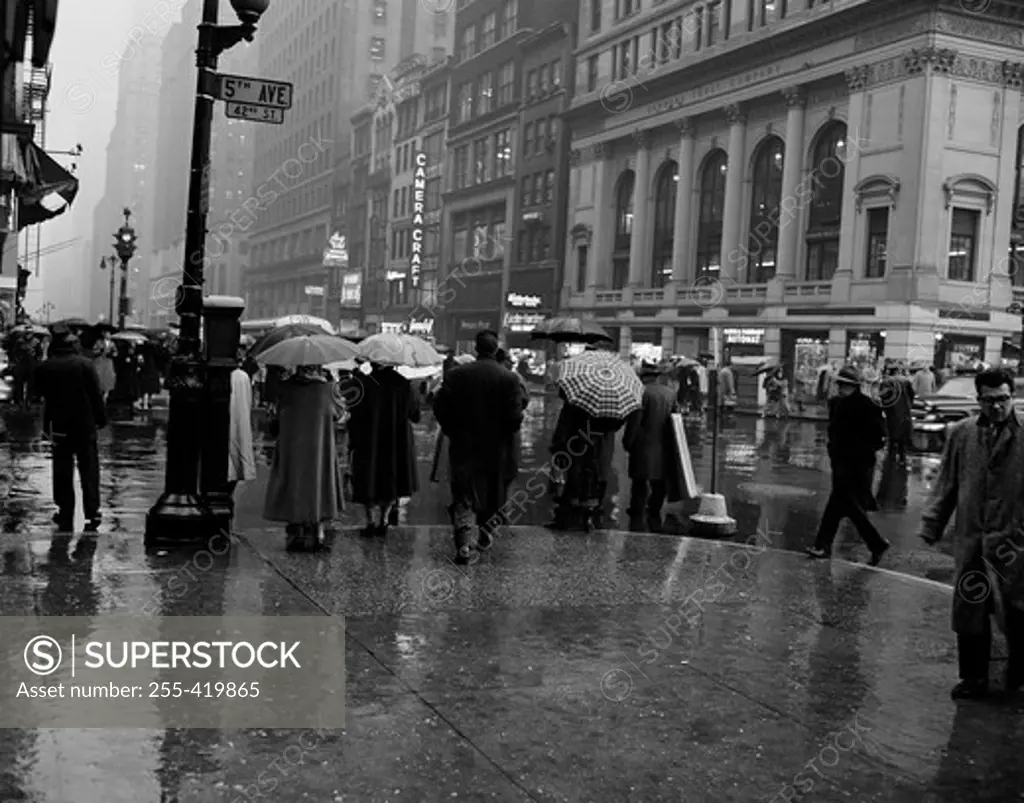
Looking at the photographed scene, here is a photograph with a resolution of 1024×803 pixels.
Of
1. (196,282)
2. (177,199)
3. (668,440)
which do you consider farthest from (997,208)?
(177,199)

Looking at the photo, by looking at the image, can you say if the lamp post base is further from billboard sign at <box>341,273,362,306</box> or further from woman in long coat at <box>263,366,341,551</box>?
billboard sign at <box>341,273,362,306</box>

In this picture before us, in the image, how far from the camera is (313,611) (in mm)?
7594

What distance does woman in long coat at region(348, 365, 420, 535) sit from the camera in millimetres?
10328

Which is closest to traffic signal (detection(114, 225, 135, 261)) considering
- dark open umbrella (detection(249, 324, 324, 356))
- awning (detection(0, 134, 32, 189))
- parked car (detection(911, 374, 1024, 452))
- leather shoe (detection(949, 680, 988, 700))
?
awning (detection(0, 134, 32, 189))

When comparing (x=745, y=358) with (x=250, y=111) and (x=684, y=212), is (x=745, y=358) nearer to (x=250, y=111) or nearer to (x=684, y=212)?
(x=684, y=212)

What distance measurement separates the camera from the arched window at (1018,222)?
45562 millimetres

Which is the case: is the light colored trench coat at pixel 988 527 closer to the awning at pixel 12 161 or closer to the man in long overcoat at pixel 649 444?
the man in long overcoat at pixel 649 444

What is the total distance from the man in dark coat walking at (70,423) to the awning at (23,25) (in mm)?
6056

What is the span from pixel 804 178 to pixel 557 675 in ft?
151

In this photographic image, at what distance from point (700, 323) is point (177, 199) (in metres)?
138

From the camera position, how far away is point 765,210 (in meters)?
52.5

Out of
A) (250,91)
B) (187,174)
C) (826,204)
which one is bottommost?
(250,91)

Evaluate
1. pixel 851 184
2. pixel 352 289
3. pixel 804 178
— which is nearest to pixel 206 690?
pixel 851 184

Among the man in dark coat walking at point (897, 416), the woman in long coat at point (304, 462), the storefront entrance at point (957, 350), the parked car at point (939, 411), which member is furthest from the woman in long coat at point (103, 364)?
the storefront entrance at point (957, 350)
